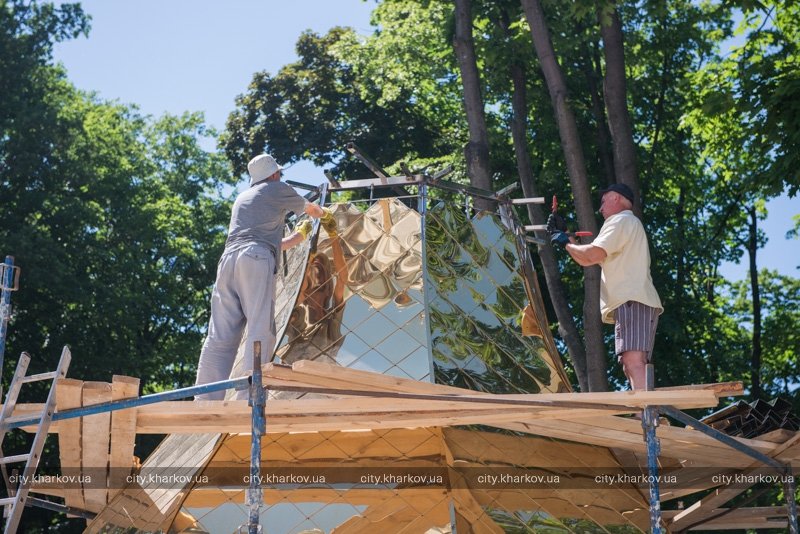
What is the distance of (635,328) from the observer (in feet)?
32.3

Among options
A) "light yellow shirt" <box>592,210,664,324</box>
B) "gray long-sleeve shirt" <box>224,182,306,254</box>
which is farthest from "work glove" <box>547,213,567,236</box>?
"gray long-sleeve shirt" <box>224,182,306,254</box>

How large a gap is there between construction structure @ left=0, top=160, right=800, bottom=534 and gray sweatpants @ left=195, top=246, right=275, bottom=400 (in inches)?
17.8

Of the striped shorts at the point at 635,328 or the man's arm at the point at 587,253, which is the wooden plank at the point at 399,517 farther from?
the man's arm at the point at 587,253

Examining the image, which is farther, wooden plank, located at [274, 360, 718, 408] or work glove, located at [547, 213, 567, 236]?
work glove, located at [547, 213, 567, 236]

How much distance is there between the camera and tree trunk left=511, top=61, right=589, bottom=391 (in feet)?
60.0

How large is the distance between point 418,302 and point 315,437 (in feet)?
5.96

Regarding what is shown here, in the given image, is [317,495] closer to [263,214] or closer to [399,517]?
[399,517]

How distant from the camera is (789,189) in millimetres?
15914

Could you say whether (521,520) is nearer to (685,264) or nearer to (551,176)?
(551,176)

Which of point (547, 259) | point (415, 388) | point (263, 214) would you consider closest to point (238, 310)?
point (263, 214)

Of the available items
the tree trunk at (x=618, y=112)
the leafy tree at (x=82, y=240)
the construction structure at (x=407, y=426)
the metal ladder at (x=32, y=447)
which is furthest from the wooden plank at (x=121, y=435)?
the leafy tree at (x=82, y=240)

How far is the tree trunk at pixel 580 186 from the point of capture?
16859 millimetres

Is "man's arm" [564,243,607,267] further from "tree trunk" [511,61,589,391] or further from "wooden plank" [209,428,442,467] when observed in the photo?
"tree trunk" [511,61,589,391]

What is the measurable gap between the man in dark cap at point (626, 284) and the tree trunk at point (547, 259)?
7.84 meters
